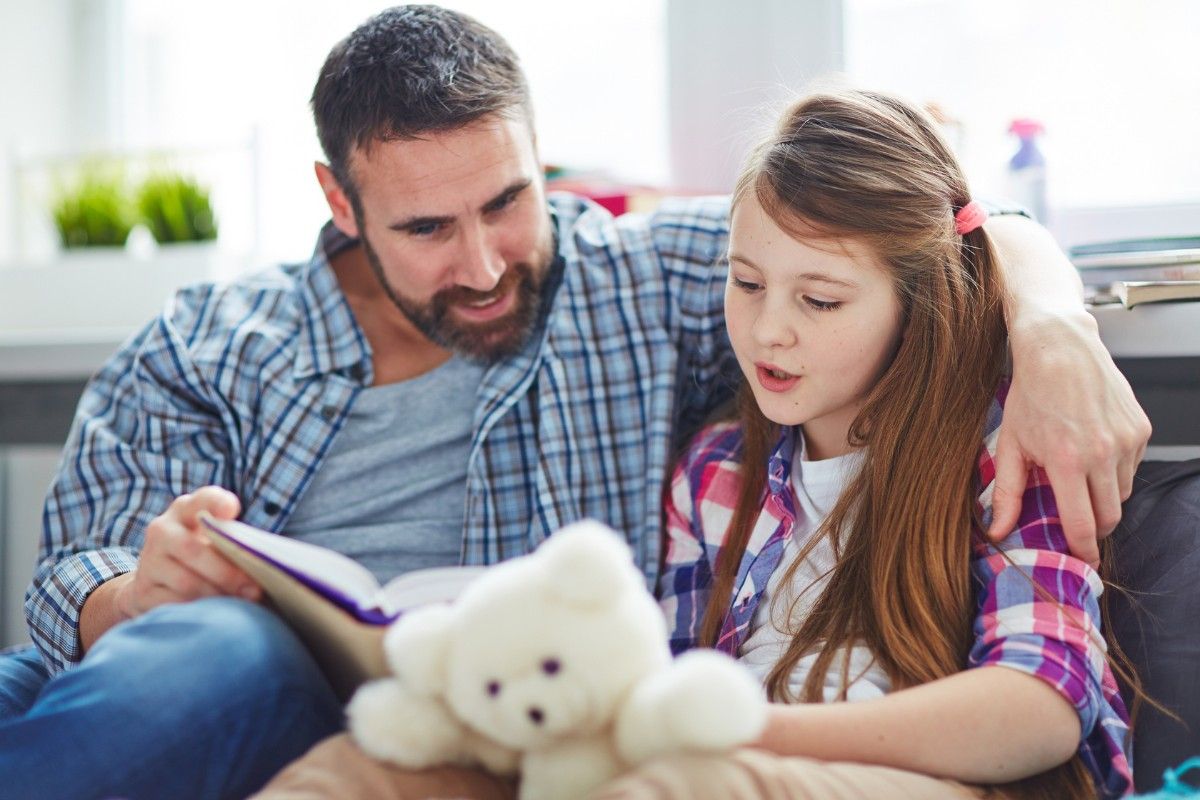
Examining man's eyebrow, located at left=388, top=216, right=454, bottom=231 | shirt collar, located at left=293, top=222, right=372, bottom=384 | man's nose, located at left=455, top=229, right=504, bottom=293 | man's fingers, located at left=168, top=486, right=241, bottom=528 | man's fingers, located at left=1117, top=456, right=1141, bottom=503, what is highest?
man's eyebrow, located at left=388, top=216, right=454, bottom=231

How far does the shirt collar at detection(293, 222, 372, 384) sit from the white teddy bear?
0.72m

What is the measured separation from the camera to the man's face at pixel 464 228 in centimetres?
138

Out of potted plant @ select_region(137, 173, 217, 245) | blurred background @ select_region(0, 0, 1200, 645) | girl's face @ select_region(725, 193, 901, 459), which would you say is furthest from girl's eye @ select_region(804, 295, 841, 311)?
potted plant @ select_region(137, 173, 217, 245)

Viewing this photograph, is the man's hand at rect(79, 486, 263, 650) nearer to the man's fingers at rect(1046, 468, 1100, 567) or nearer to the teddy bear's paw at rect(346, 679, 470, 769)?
the teddy bear's paw at rect(346, 679, 470, 769)

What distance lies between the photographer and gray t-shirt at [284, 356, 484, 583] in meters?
1.41

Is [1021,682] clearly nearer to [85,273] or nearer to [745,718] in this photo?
[745,718]

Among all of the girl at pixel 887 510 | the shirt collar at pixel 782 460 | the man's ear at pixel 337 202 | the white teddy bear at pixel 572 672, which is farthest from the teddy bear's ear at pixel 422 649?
the man's ear at pixel 337 202

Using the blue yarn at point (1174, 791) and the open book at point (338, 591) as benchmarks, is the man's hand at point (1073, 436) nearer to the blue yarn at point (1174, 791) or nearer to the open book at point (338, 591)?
the blue yarn at point (1174, 791)

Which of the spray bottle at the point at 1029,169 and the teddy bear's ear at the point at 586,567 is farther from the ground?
the spray bottle at the point at 1029,169

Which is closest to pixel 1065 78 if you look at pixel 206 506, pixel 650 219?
pixel 650 219

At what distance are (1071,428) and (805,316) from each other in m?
0.25

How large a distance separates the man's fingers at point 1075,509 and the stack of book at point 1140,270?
15.1 inches

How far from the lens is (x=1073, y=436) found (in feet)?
3.22

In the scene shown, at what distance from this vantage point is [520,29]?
210 cm
